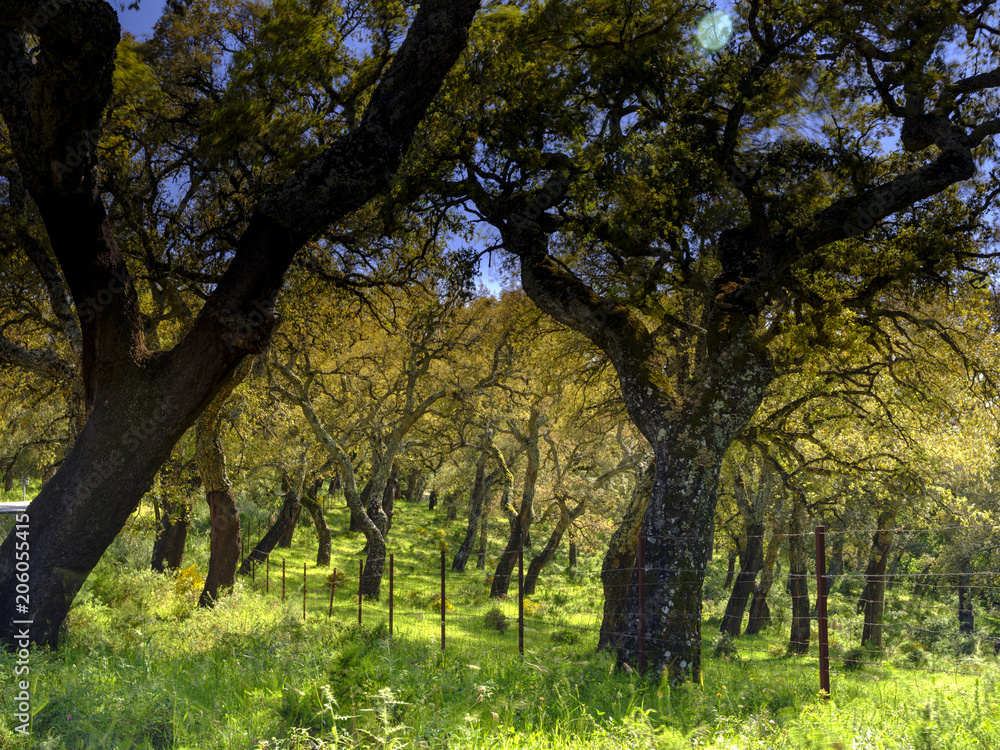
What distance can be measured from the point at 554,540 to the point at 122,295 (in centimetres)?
1770

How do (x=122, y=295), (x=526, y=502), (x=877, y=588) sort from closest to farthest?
(x=122, y=295), (x=877, y=588), (x=526, y=502)

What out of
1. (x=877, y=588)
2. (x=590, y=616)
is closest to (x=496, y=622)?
(x=590, y=616)

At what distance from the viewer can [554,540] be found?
867 inches

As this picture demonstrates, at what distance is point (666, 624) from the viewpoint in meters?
8.09

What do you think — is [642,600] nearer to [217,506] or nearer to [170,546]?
[217,506]

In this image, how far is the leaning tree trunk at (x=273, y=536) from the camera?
25500mm

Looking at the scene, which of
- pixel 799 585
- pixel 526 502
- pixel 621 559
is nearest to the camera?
pixel 621 559

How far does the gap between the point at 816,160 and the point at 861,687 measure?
7141 mm

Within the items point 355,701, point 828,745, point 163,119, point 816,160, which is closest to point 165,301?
point 163,119

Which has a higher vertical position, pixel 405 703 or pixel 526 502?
pixel 526 502

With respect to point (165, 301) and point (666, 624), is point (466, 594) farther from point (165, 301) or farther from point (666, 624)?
point (666, 624)

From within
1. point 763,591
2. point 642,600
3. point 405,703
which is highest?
point 405,703

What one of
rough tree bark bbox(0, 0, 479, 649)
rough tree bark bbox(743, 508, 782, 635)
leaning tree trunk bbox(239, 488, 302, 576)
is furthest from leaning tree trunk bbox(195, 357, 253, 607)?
rough tree bark bbox(743, 508, 782, 635)

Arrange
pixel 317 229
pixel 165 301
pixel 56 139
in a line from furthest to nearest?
pixel 165 301, pixel 317 229, pixel 56 139
